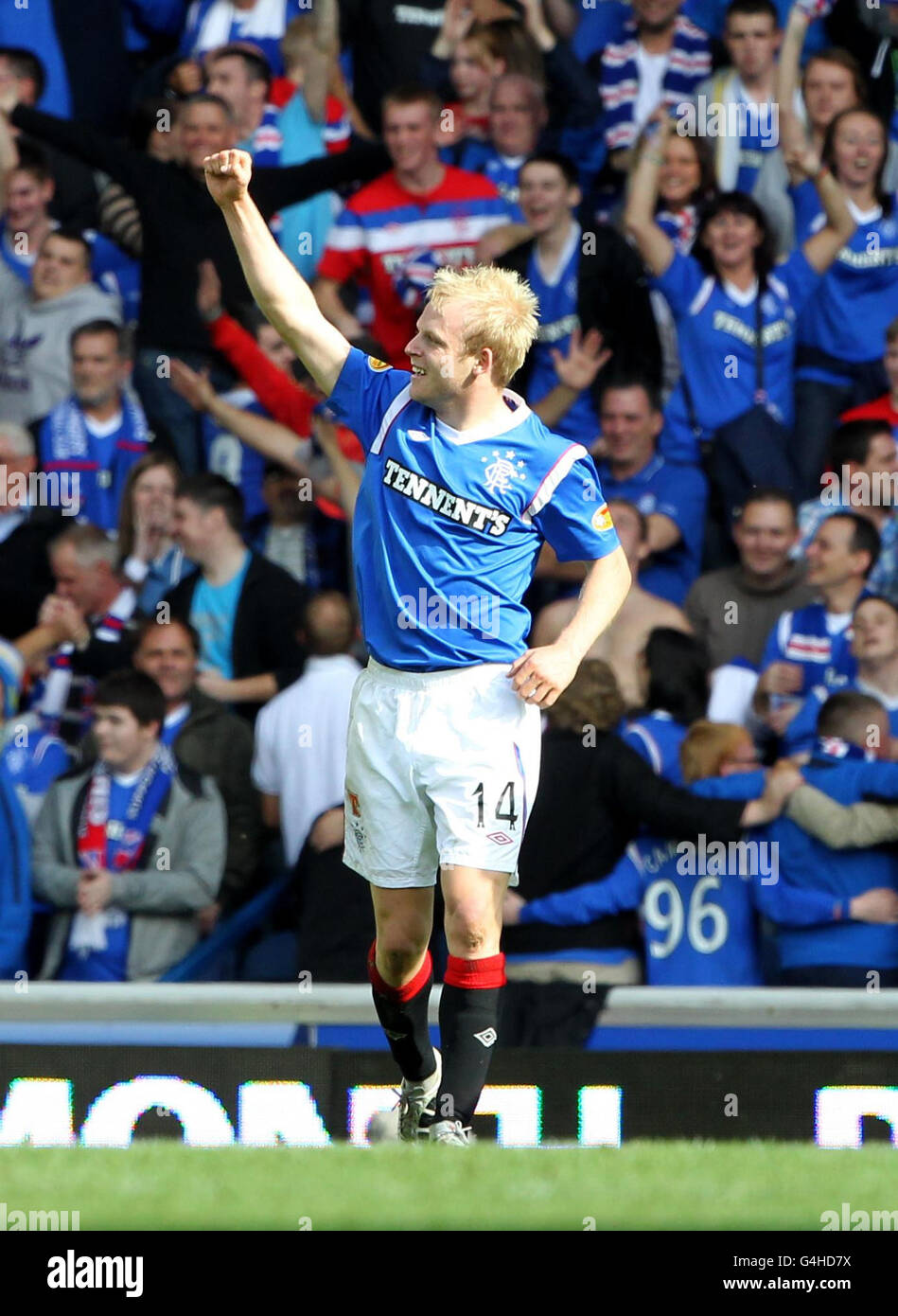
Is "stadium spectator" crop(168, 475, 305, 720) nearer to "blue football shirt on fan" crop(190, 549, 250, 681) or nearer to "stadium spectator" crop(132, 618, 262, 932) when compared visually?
"blue football shirt on fan" crop(190, 549, 250, 681)

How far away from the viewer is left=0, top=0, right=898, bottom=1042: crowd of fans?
7328mm

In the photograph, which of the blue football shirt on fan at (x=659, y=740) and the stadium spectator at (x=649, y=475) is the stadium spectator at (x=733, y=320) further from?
the blue football shirt on fan at (x=659, y=740)

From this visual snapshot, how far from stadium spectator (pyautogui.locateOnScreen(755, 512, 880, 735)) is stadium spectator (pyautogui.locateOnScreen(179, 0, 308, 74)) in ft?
11.0

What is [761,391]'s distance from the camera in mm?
8383

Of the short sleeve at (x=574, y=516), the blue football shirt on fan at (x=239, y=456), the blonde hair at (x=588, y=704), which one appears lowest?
the blonde hair at (x=588, y=704)

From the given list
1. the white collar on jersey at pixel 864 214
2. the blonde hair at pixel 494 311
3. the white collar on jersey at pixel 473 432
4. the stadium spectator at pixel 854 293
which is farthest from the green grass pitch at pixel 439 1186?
the white collar on jersey at pixel 864 214

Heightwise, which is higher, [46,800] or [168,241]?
[168,241]

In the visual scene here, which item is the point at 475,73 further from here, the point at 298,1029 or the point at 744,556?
the point at 298,1029

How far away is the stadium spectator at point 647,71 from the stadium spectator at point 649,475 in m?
1.23

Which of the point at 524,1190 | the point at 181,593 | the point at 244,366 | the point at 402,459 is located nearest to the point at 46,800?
the point at 181,593

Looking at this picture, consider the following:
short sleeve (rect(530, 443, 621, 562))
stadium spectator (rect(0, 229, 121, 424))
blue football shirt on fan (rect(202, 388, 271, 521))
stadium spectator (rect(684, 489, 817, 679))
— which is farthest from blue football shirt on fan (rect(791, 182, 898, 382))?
short sleeve (rect(530, 443, 621, 562))

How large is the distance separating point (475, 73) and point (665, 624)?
2.73 m

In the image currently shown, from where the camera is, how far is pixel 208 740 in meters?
7.76

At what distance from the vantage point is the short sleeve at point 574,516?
471 cm
